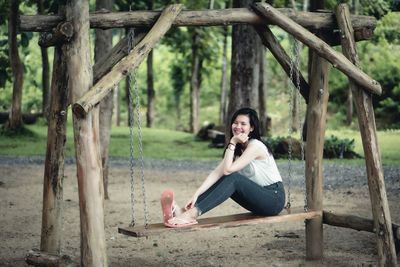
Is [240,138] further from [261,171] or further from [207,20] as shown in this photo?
[207,20]

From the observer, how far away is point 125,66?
616 centimetres

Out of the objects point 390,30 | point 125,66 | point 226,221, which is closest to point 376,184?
point 226,221

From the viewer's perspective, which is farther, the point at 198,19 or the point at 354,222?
the point at 354,222

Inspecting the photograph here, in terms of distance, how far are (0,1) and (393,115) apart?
684 inches

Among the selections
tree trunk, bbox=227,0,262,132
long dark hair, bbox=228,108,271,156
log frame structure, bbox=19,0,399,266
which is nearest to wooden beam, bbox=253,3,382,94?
log frame structure, bbox=19,0,399,266

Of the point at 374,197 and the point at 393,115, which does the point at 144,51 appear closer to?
the point at 374,197

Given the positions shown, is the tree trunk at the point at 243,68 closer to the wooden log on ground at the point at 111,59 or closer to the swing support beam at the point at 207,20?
the swing support beam at the point at 207,20

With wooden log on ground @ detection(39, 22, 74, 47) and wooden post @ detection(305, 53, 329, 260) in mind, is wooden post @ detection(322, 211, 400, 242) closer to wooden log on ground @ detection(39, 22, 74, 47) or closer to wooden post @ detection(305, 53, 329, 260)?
wooden post @ detection(305, 53, 329, 260)

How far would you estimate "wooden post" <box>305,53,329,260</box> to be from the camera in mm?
7750

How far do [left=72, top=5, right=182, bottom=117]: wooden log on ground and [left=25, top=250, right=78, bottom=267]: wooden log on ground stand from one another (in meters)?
1.51

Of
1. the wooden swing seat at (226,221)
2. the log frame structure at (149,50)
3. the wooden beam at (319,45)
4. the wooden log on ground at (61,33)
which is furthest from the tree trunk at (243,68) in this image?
the wooden log on ground at (61,33)

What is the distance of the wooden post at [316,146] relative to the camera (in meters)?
7.75

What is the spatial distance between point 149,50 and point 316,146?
244 centimetres

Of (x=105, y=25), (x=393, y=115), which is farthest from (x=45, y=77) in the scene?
(x=105, y=25)
